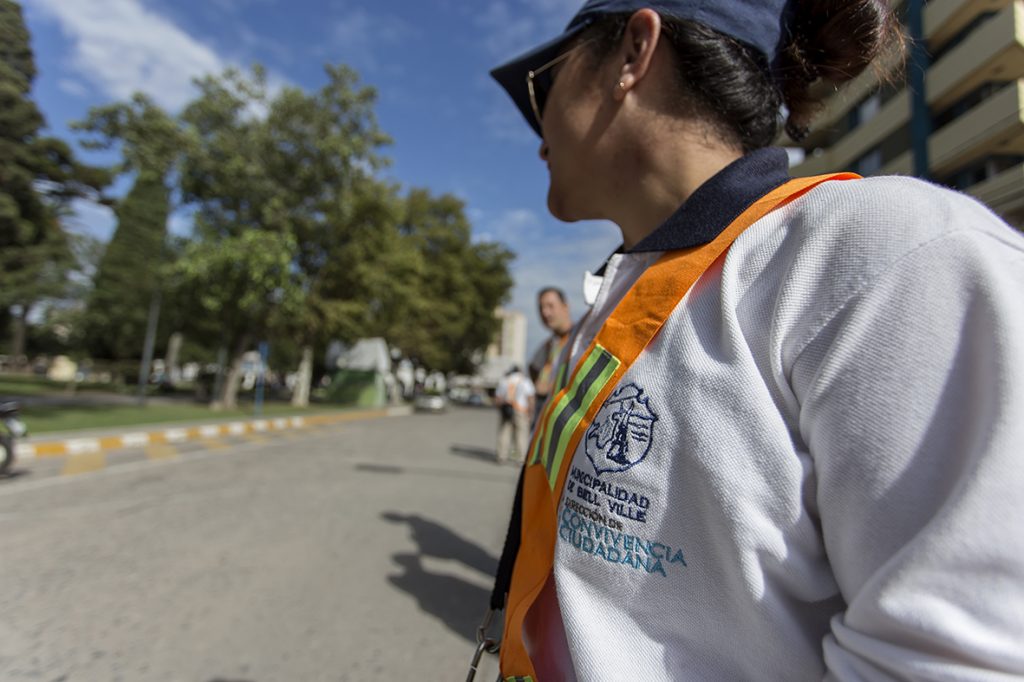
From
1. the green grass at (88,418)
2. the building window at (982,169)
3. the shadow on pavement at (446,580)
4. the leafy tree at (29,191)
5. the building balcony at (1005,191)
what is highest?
the leafy tree at (29,191)

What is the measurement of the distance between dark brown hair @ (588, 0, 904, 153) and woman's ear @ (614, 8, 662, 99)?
2 cm

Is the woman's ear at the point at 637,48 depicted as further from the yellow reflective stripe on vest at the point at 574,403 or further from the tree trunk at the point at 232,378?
the tree trunk at the point at 232,378

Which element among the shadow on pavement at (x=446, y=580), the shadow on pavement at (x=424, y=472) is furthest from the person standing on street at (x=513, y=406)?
the shadow on pavement at (x=446, y=580)

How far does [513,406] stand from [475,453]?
248cm

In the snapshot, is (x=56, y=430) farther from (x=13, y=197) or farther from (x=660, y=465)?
(x=660, y=465)

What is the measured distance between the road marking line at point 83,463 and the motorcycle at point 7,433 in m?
0.64

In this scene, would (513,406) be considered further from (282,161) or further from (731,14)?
(282,161)

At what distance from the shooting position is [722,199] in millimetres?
760

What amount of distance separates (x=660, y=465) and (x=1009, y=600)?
0.30m

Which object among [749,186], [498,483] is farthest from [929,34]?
[498,483]

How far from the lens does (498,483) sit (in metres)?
7.86

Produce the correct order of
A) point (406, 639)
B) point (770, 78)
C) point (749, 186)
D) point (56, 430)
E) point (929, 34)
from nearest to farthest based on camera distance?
1. point (749, 186)
2. point (770, 78)
3. point (929, 34)
4. point (406, 639)
5. point (56, 430)

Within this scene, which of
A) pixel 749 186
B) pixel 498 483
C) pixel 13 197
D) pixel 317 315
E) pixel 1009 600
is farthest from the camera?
pixel 317 315

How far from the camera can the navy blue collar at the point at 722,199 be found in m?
0.74
